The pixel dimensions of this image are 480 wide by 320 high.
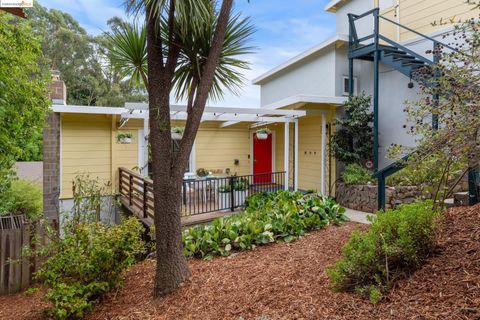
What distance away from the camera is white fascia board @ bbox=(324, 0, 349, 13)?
11741 millimetres

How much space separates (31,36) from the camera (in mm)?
6434

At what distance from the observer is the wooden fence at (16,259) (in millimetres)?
5289

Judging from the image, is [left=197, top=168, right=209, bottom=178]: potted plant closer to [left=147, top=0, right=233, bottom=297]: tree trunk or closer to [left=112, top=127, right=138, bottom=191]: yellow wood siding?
[left=112, top=127, right=138, bottom=191]: yellow wood siding

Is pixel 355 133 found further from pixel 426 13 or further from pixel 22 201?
pixel 22 201

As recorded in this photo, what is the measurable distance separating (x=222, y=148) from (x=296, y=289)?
8571 millimetres

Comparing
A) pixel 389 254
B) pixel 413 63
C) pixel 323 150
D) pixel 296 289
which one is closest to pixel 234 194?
pixel 323 150

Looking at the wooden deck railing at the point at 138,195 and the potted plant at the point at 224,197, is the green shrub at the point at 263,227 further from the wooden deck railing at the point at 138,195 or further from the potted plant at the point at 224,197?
the potted plant at the point at 224,197

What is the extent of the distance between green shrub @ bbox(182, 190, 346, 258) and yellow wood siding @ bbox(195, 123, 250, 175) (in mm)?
5119

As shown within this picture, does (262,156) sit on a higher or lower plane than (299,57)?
lower

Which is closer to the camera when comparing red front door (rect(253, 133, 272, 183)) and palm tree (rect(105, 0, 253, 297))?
palm tree (rect(105, 0, 253, 297))

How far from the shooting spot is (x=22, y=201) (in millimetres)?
9227

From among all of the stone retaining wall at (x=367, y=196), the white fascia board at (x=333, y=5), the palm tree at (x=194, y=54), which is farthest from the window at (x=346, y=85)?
the palm tree at (x=194, y=54)

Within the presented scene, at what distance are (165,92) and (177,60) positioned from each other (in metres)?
0.47

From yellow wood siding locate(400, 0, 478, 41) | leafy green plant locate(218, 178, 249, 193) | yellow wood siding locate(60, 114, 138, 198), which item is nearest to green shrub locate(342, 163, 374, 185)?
leafy green plant locate(218, 178, 249, 193)
